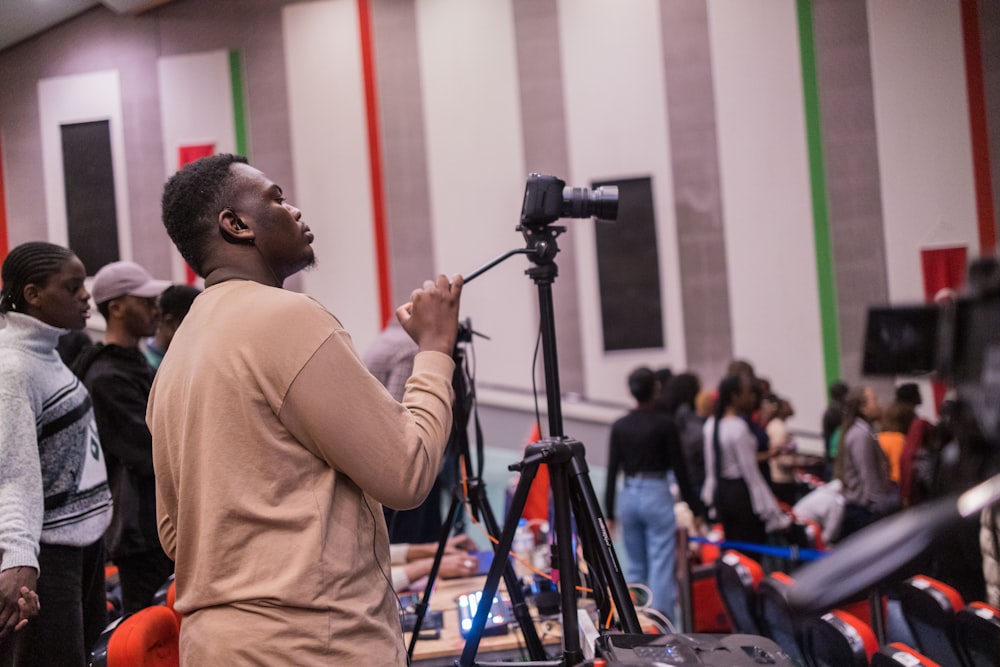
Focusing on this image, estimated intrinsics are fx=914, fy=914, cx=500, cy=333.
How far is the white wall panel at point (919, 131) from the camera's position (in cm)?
716

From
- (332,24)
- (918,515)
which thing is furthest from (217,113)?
(918,515)

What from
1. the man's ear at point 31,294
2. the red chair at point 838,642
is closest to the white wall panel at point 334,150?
the man's ear at point 31,294

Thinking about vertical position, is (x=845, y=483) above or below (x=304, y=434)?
below

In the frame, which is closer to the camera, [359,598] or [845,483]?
[359,598]

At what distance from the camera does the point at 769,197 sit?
7.31 m

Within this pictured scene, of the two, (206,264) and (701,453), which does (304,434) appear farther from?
(701,453)

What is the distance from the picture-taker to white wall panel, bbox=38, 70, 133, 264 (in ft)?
23.9

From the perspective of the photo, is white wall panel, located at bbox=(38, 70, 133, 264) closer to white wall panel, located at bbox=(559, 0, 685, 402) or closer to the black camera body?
white wall panel, located at bbox=(559, 0, 685, 402)

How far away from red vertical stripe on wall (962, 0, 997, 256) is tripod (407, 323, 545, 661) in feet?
20.4

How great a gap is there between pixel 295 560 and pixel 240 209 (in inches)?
19.8

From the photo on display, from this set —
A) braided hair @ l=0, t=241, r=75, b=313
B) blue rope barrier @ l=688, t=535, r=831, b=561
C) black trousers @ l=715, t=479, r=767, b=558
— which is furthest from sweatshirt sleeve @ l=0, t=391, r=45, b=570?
black trousers @ l=715, t=479, r=767, b=558

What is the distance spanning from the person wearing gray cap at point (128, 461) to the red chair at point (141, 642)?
89 cm

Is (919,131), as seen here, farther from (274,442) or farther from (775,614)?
(274,442)

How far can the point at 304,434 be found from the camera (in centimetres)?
118
